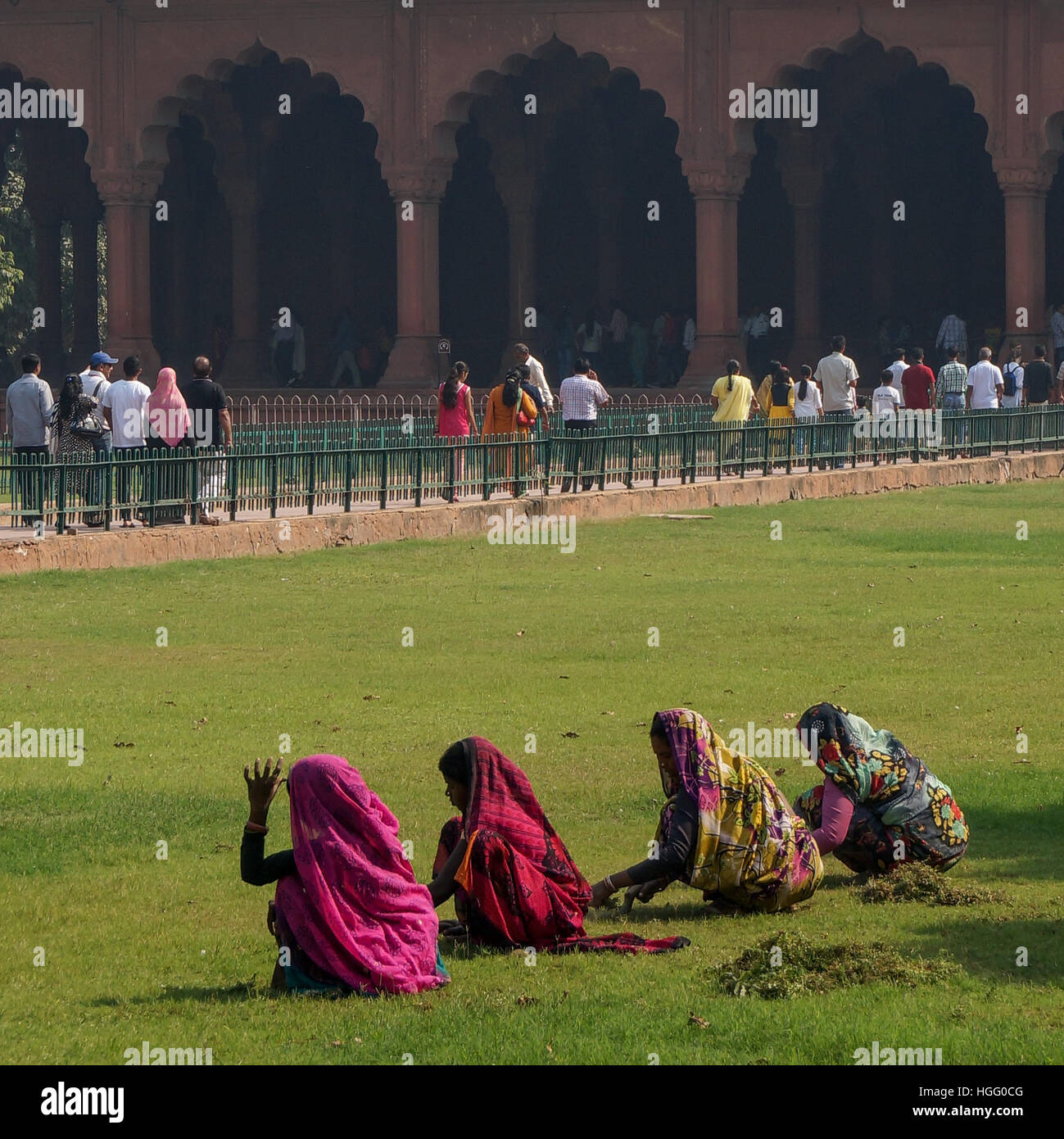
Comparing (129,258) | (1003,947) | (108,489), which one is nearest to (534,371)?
(108,489)

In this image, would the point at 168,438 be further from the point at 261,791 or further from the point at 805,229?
the point at 805,229

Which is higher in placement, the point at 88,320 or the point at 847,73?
the point at 847,73

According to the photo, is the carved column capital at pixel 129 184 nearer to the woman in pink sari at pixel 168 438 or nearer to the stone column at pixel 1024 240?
the stone column at pixel 1024 240

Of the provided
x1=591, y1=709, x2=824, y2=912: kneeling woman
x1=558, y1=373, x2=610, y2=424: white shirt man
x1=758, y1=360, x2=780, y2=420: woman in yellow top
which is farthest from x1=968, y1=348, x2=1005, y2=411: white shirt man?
x1=591, y1=709, x2=824, y2=912: kneeling woman

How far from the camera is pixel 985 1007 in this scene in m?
5.14

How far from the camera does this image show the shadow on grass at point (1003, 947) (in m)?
5.45

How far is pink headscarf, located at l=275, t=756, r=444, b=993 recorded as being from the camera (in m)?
5.25

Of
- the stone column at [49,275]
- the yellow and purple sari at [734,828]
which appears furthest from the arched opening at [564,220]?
the yellow and purple sari at [734,828]

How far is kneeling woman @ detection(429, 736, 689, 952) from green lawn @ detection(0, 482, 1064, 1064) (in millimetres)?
127

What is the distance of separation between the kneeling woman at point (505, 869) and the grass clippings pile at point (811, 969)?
0.37m

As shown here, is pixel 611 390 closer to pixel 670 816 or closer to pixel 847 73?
pixel 847 73

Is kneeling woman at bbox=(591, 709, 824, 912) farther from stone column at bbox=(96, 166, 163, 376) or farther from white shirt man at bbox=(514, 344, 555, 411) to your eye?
stone column at bbox=(96, 166, 163, 376)

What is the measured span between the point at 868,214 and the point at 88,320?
12167mm
